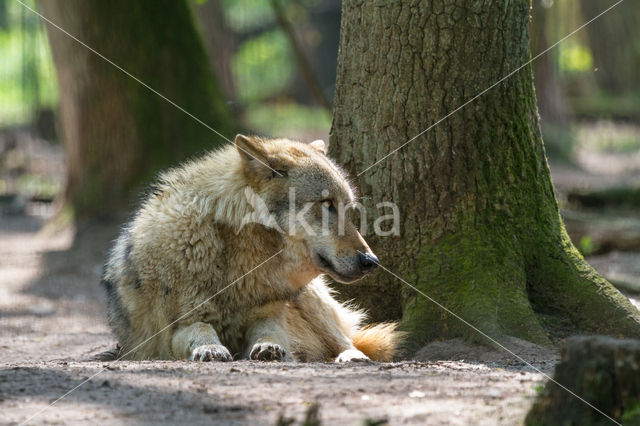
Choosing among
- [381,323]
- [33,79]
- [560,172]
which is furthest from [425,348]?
[33,79]

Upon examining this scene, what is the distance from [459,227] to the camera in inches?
212

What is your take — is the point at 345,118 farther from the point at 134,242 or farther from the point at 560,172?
the point at 560,172

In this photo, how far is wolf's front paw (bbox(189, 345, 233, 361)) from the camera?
458 centimetres

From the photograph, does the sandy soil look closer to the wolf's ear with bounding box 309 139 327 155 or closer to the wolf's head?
the wolf's head

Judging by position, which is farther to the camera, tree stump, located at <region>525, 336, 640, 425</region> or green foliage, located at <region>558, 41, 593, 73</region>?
green foliage, located at <region>558, 41, 593, 73</region>

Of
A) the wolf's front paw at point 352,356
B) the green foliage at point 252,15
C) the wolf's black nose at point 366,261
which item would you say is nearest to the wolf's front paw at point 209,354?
the wolf's front paw at point 352,356

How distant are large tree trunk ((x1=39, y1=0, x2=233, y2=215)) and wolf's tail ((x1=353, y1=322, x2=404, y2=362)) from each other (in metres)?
5.76

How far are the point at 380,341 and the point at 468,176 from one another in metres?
1.39

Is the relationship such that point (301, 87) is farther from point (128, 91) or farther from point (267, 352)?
point (267, 352)

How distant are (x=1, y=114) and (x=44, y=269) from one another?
14140mm

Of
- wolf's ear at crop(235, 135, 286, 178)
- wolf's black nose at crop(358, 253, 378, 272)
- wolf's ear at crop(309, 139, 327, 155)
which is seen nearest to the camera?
wolf's black nose at crop(358, 253, 378, 272)

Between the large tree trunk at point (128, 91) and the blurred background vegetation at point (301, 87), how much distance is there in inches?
7.9

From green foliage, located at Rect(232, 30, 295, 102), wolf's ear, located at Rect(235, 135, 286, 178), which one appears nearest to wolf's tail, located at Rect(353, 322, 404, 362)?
wolf's ear, located at Rect(235, 135, 286, 178)

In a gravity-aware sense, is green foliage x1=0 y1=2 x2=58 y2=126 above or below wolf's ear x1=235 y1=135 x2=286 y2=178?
above
